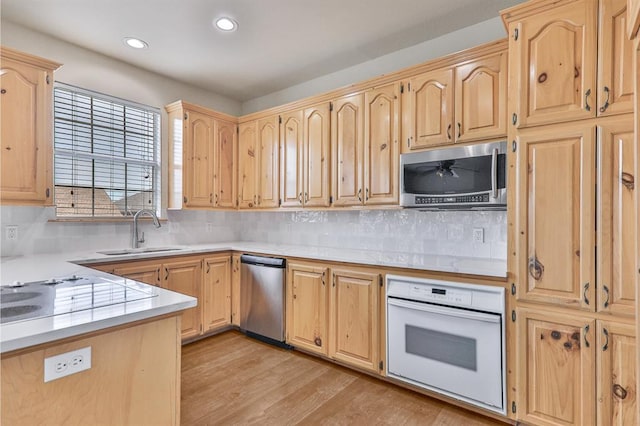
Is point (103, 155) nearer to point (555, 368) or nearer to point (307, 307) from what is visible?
point (307, 307)

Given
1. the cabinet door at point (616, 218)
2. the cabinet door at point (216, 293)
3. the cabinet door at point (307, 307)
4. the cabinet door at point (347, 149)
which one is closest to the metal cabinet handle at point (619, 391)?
the cabinet door at point (616, 218)

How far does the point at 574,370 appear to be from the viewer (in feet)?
5.57

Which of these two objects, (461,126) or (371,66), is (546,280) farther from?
(371,66)

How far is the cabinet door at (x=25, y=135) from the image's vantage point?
2.18 metres

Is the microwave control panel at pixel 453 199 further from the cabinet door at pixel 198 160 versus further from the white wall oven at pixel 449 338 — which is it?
the cabinet door at pixel 198 160

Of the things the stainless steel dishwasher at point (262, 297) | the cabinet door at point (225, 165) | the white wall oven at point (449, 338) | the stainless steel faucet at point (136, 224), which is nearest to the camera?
the white wall oven at point (449, 338)

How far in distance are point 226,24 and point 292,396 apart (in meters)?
2.85

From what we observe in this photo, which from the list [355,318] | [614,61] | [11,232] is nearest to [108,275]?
[11,232]

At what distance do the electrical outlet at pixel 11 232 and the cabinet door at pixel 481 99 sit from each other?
349cm

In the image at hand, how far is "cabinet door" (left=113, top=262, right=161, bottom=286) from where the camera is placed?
261 cm

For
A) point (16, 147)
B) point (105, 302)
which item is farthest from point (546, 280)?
point (16, 147)

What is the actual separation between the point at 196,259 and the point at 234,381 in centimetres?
121

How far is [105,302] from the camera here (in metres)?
1.18

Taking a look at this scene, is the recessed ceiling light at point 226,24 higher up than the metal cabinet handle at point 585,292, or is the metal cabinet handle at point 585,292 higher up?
the recessed ceiling light at point 226,24
